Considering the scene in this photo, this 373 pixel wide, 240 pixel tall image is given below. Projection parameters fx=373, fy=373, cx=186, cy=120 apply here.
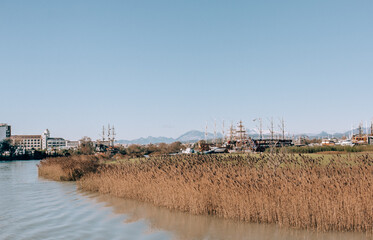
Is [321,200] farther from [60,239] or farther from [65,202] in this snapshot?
[65,202]

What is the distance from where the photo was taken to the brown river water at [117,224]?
13798mm

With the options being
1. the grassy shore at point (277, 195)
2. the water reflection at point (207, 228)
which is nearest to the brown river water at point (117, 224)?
the water reflection at point (207, 228)

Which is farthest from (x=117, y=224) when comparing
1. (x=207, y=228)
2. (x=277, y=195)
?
(x=277, y=195)

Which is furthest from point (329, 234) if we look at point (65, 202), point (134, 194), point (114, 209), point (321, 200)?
point (65, 202)

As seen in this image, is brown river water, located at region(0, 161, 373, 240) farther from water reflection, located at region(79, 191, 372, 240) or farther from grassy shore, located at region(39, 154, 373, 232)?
grassy shore, located at region(39, 154, 373, 232)

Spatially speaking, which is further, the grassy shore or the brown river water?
the brown river water

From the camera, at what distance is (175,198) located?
18578mm

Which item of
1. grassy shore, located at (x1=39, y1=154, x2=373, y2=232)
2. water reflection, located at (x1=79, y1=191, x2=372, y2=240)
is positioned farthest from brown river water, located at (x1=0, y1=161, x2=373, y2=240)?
grassy shore, located at (x1=39, y1=154, x2=373, y2=232)

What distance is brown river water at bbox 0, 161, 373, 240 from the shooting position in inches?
543

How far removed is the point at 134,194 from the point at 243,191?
945 cm

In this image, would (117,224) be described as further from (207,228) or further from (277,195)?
(277,195)

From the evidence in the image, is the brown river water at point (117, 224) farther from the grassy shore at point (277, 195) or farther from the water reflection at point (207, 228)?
the grassy shore at point (277, 195)

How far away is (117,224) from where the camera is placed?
16.4 m

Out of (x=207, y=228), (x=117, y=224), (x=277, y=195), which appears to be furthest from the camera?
(x=117, y=224)
